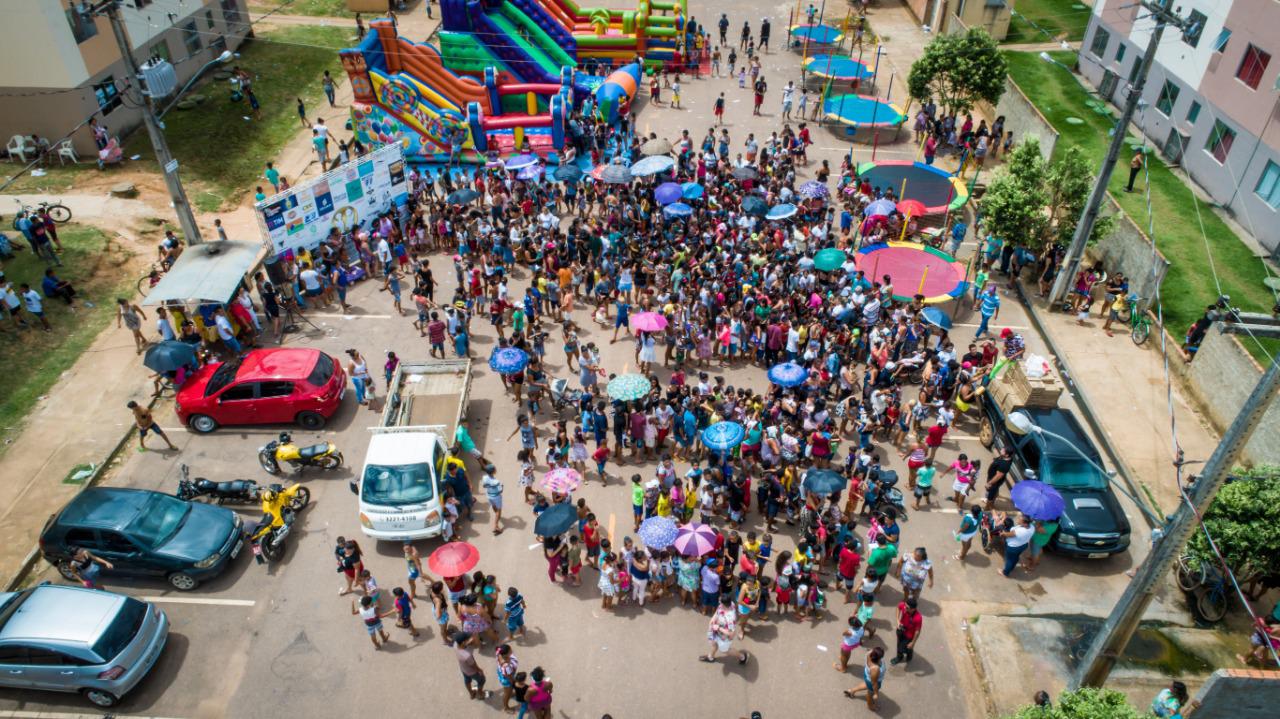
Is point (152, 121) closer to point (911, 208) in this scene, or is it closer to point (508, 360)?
point (508, 360)

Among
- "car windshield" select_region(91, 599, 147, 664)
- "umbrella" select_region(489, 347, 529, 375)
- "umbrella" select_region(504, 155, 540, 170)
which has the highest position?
"umbrella" select_region(504, 155, 540, 170)

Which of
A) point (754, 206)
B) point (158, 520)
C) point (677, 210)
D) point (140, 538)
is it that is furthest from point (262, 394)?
point (754, 206)

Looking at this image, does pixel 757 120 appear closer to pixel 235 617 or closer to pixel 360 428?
pixel 360 428

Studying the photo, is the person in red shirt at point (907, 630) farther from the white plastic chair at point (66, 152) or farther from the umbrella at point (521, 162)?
the white plastic chair at point (66, 152)

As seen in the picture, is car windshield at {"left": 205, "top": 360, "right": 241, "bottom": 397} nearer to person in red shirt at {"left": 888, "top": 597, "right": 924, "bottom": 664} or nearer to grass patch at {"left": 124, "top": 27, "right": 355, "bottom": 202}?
grass patch at {"left": 124, "top": 27, "right": 355, "bottom": 202}

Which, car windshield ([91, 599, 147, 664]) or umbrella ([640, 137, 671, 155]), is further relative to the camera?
umbrella ([640, 137, 671, 155])

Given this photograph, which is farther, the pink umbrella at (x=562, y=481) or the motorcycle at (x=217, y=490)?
the motorcycle at (x=217, y=490)

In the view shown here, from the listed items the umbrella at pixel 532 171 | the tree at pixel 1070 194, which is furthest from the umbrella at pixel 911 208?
the umbrella at pixel 532 171

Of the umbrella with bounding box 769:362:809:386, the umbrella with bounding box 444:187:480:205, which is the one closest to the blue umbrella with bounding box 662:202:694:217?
the umbrella with bounding box 444:187:480:205
